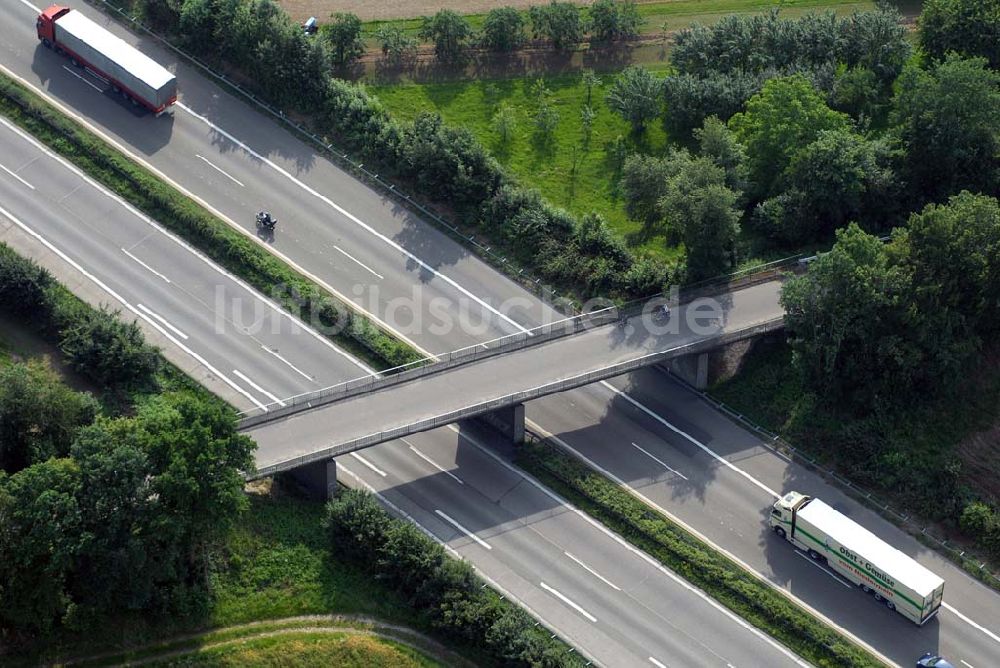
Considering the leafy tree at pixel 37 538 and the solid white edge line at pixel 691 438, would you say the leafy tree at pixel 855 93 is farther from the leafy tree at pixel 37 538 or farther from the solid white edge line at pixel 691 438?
the leafy tree at pixel 37 538

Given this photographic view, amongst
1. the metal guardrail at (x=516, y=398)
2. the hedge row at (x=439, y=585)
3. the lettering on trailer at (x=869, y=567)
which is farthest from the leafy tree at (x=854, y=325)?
the hedge row at (x=439, y=585)

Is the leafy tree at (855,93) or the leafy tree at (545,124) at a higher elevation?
the leafy tree at (855,93)

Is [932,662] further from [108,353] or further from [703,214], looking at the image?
[108,353]

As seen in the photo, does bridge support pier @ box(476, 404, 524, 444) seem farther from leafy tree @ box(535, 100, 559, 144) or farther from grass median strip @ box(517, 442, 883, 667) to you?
leafy tree @ box(535, 100, 559, 144)

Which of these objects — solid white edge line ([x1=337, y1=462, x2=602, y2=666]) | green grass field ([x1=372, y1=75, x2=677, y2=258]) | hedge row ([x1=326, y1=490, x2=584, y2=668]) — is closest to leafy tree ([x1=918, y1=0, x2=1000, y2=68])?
green grass field ([x1=372, y1=75, x2=677, y2=258])

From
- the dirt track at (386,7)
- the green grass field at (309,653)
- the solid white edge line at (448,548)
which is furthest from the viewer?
the dirt track at (386,7)

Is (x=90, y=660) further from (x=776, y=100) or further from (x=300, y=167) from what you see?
(x=776, y=100)
